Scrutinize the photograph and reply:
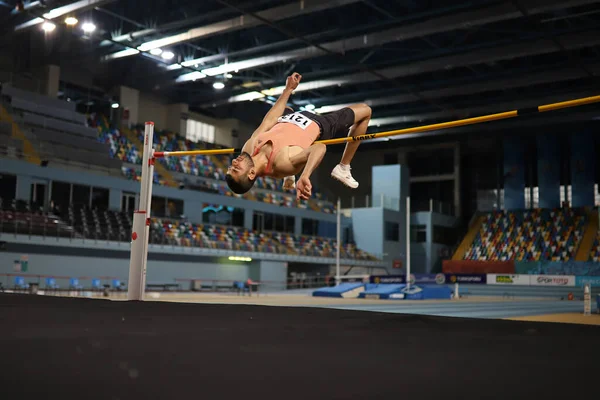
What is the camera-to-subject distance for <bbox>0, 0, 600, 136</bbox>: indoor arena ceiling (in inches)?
918

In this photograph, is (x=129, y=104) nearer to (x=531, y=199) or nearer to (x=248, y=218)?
(x=248, y=218)

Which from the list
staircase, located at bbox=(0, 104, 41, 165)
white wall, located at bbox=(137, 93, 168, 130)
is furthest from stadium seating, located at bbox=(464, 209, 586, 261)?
staircase, located at bbox=(0, 104, 41, 165)

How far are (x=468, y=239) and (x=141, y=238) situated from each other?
113ft

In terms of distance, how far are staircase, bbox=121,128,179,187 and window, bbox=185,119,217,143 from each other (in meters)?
4.37

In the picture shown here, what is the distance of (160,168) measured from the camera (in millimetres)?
32719

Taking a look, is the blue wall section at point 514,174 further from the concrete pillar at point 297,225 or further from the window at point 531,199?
the concrete pillar at point 297,225

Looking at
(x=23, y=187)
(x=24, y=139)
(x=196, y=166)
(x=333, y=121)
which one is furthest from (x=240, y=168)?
(x=196, y=166)

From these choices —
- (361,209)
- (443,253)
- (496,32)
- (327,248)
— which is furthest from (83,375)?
(443,253)

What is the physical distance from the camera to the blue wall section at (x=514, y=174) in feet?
137

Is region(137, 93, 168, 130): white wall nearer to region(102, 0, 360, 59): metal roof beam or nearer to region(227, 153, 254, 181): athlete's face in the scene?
region(102, 0, 360, 59): metal roof beam

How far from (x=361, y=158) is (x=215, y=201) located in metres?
17.8

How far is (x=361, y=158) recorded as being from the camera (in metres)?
48.1

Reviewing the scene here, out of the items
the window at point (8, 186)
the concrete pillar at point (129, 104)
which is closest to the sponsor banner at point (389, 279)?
the concrete pillar at point (129, 104)

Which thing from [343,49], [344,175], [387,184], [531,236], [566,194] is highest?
[343,49]
